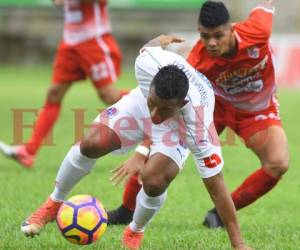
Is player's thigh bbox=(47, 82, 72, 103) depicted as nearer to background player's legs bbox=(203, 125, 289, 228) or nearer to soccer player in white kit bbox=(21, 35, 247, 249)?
background player's legs bbox=(203, 125, 289, 228)

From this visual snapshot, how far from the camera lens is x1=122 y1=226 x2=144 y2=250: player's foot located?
19.4 feet

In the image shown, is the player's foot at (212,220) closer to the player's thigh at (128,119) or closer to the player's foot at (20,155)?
the player's thigh at (128,119)

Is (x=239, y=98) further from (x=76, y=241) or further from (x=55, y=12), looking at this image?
(x=55, y=12)

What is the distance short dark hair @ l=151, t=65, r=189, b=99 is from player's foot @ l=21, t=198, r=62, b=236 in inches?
54.6

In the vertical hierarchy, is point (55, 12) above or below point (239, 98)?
below

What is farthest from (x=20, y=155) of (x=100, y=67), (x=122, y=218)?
(x=122, y=218)

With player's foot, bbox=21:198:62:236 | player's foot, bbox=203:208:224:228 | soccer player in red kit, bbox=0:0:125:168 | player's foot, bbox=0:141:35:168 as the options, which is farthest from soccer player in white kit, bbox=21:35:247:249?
soccer player in red kit, bbox=0:0:125:168

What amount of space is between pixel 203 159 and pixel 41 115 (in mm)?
4474

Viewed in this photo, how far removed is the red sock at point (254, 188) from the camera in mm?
6773

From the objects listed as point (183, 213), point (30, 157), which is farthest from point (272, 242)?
point (30, 157)

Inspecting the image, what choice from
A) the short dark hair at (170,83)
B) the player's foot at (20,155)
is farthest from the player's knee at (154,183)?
the player's foot at (20,155)

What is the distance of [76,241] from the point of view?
18.4ft

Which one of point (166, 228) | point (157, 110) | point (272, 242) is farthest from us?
point (166, 228)

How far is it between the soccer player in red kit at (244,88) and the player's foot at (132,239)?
2.43 feet
